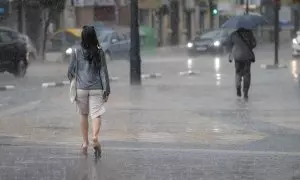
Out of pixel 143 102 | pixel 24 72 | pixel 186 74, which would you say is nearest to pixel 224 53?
pixel 186 74

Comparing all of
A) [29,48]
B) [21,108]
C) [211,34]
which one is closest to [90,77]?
[21,108]

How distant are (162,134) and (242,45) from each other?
5.49m

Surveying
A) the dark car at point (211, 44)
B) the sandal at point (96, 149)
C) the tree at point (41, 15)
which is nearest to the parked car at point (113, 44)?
the tree at point (41, 15)

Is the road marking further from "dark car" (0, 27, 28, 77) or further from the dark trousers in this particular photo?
"dark car" (0, 27, 28, 77)

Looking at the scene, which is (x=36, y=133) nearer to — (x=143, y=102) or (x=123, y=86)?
(x=143, y=102)

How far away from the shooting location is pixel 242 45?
1672 centimetres

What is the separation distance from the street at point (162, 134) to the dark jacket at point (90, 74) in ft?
2.87

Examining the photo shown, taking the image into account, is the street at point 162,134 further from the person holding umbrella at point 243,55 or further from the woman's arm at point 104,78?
the woman's arm at point 104,78

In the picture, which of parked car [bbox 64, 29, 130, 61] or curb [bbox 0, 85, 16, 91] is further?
parked car [bbox 64, 29, 130, 61]

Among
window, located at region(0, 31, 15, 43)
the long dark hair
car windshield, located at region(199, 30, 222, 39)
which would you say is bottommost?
car windshield, located at region(199, 30, 222, 39)

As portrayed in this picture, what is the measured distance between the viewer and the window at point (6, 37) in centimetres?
2346

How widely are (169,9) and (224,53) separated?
60.3 feet

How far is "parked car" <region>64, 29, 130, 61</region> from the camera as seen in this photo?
34406 millimetres

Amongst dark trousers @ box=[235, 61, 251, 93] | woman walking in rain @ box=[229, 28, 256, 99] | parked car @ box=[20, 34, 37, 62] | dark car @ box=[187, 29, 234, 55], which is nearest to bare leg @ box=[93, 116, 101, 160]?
woman walking in rain @ box=[229, 28, 256, 99]
